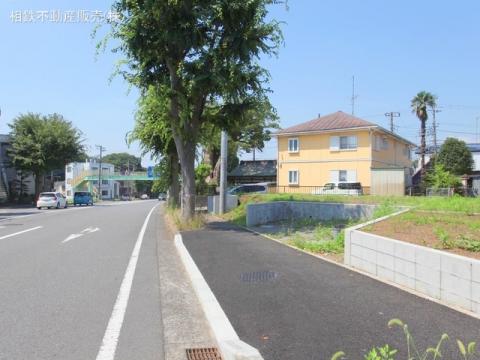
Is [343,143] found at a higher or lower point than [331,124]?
lower

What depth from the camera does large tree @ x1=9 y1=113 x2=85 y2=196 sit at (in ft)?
176

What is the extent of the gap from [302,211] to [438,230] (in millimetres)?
11672

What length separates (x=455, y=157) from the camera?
53344 mm

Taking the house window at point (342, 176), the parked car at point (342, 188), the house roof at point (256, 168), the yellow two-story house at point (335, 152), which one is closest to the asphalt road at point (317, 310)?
the parked car at point (342, 188)

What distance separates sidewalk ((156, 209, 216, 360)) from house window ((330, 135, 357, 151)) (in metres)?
31.7

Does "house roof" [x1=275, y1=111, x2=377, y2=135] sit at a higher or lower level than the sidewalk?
higher

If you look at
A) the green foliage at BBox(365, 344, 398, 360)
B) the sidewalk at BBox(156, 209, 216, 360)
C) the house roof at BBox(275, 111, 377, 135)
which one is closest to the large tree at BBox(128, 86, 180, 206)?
the sidewalk at BBox(156, 209, 216, 360)

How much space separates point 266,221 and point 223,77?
652 centimetres

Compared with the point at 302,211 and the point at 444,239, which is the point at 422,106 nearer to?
the point at 302,211

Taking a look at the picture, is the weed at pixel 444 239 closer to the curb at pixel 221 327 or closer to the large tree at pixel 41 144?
the curb at pixel 221 327

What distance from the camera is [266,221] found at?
66.6ft

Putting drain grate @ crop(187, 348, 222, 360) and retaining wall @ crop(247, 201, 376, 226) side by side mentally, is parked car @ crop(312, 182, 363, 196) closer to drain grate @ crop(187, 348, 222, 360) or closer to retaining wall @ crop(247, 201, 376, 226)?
retaining wall @ crop(247, 201, 376, 226)

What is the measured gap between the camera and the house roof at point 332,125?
40028 mm

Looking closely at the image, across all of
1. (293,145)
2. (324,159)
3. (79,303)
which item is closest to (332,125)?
(324,159)
